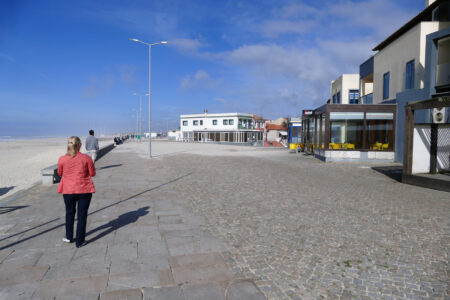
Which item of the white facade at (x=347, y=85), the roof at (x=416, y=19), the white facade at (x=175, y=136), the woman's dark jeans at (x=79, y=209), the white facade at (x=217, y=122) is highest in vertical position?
the roof at (x=416, y=19)

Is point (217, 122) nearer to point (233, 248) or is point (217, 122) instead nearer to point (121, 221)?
point (121, 221)

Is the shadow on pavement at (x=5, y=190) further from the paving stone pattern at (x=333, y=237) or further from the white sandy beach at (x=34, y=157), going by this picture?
the paving stone pattern at (x=333, y=237)

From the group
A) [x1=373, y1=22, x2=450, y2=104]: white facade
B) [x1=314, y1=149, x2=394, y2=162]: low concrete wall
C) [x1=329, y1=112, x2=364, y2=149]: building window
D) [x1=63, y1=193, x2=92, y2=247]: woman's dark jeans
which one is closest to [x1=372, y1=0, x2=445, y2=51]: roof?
[x1=373, y1=22, x2=450, y2=104]: white facade

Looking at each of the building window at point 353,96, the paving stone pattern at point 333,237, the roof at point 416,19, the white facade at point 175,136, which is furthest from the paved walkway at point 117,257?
the white facade at point 175,136

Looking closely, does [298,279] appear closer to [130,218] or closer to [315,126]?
[130,218]

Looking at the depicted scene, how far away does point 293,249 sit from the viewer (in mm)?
4457

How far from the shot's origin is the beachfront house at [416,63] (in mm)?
14352

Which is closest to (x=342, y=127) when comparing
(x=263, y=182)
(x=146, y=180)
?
(x=263, y=182)

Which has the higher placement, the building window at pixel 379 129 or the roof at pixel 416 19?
the roof at pixel 416 19

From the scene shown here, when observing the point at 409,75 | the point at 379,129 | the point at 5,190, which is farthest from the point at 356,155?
the point at 5,190

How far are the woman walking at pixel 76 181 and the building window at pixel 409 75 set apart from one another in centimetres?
1804

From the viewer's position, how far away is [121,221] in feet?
19.1

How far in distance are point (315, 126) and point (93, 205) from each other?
58.0 feet

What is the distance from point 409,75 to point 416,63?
2.92 ft
